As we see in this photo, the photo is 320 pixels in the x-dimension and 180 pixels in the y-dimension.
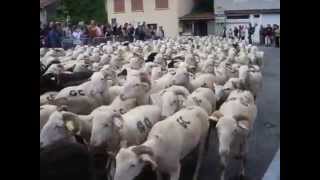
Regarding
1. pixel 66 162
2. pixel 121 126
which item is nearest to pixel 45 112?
pixel 66 162

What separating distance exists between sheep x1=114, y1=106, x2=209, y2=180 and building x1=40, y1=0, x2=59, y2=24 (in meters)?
0.46

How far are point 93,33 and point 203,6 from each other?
37 centimetres

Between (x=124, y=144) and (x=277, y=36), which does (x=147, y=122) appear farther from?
(x=277, y=36)

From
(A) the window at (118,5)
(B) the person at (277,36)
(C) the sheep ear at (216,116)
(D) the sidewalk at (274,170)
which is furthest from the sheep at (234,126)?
(A) the window at (118,5)

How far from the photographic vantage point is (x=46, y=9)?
1497 millimetres

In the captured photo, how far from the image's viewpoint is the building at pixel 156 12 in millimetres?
1672

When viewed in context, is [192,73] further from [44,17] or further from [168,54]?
[44,17]

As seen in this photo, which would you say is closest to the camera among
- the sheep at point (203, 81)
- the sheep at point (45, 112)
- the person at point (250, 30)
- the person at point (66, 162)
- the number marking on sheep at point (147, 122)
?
the person at point (66, 162)

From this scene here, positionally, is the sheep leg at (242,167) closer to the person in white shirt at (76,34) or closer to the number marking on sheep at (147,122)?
the number marking on sheep at (147,122)

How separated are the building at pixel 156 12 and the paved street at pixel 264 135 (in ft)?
1.07

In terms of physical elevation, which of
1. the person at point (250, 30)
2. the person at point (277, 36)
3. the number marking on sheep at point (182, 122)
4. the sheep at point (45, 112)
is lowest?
the number marking on sheep at point (182, 122)
